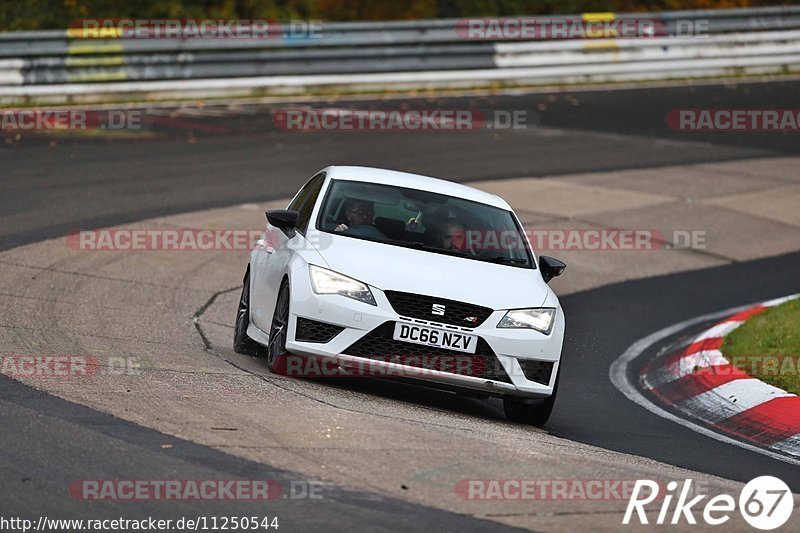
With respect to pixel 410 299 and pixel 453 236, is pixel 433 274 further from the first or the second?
pixel 453 236

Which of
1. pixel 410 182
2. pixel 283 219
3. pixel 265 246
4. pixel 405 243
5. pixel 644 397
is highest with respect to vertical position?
pixel 410 182

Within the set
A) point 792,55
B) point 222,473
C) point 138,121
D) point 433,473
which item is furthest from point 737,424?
point 792,55

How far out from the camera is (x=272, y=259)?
10.0 m

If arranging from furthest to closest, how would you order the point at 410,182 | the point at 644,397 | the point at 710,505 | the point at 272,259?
the point at 644,397 → the point at 410,182 → the point at 272,259 → the point at 710,505

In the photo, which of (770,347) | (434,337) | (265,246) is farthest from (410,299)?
(770,347)

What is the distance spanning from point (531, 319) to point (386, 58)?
1747 centimetres

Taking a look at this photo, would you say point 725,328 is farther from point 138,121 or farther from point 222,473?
point 138,121

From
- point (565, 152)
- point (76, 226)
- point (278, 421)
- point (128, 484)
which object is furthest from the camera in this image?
point (565, 152)

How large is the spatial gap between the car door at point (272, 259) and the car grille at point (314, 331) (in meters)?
0.68

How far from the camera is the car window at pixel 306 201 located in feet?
32.9

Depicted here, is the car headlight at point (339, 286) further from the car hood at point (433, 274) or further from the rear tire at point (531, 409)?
the rear tire at point (531, 409)

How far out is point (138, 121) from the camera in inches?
871

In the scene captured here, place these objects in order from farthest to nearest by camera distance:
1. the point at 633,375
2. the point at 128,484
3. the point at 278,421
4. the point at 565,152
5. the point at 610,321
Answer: the point at 565,152
the point at 610,321
the point at 633,375
the point at 278,421
the point at 128,484

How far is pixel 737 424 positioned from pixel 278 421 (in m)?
3.95
